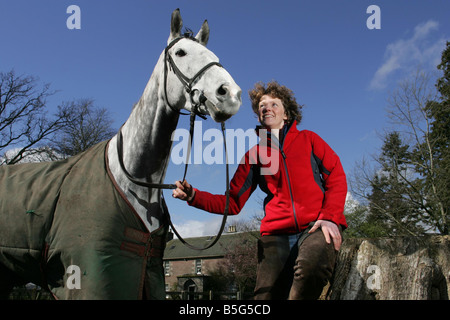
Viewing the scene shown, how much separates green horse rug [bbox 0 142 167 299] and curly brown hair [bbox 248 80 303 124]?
174 cm

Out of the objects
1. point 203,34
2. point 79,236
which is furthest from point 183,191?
point 203,34

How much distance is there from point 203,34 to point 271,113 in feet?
3.41

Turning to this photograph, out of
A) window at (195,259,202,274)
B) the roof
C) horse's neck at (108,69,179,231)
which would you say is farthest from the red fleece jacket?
window at (195,259,202,274)

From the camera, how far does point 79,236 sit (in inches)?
106

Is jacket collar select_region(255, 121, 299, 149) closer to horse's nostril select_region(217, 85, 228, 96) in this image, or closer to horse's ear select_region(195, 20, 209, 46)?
horse's nostril select_region(217, 85, 228, 96)

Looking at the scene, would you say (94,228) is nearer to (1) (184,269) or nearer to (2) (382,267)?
(2) (382,267)

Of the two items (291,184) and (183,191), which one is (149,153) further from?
(291,184)

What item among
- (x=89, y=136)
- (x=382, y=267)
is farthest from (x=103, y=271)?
(x=89, y=136)

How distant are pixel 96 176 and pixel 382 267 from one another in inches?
136

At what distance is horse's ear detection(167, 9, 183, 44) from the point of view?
341 centimetres

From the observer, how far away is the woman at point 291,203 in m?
2.75

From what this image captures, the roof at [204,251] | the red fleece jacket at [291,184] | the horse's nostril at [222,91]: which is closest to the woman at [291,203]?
the red fleece jacket at [291,184]
